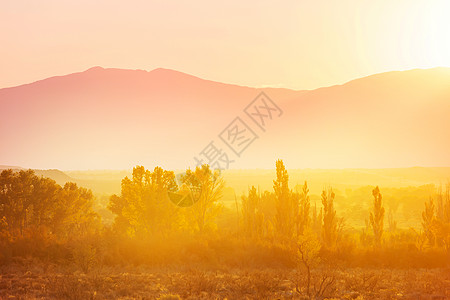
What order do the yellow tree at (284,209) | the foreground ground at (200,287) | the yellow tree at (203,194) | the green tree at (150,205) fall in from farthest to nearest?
1. the yellow tree at (203,194)
2. the yellow tree at (284,209)
3. the green tree at (150,205)
4. the foreground ground at (200,287)

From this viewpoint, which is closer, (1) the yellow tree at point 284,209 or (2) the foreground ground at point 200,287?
(2) the foreground ground at point 200,287

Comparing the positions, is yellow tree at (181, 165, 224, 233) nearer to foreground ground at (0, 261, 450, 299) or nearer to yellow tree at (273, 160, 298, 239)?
yellow tree at (273, 160, 298, 239)

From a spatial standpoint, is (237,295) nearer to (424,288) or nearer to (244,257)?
(424,288)

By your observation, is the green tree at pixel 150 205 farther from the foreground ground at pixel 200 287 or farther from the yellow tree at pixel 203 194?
the foreground ground at pixel 200 287

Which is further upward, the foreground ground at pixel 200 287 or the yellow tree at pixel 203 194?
the yellow tree at pixel 203 194

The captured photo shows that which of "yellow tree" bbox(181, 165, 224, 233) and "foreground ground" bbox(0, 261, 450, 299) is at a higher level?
"yellow tree" bbox(181, 165, 224, 233)

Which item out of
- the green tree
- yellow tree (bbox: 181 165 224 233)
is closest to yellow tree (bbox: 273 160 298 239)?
yellow tree (bbox: 181 165 224 233)

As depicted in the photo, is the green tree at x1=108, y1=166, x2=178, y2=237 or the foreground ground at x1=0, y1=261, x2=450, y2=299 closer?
the foreground ground at x1=0, y1=261, x2=450, y2=299

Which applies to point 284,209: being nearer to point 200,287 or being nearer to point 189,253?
point 189,253

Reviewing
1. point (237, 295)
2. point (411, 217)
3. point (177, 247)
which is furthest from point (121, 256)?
point (411, 217)

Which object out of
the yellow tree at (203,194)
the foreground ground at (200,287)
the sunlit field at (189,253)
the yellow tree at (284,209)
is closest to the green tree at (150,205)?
the sunlit field at (189,253)

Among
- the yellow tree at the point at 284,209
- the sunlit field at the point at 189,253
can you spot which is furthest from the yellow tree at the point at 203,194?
the yellow tree at the point at 284,209

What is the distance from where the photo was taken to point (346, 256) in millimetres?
31016

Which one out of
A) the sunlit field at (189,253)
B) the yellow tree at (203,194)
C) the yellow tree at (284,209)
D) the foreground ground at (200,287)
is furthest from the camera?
the yellow tree at (203,194)
